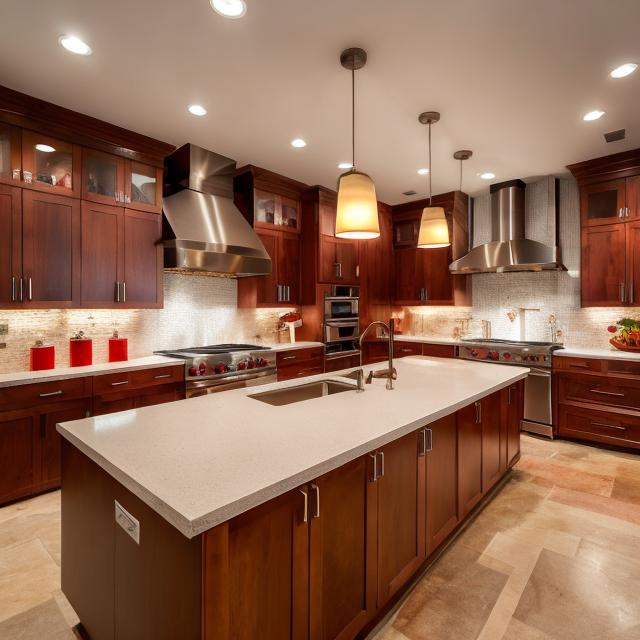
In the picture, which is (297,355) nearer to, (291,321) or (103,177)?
(291,321)

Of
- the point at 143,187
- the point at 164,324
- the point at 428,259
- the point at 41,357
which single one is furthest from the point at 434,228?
the point at 41,357

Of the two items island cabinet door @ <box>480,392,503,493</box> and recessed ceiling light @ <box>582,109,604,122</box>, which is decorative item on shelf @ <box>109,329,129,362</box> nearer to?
island cabinet door @ <box>480,392,503,493</box>

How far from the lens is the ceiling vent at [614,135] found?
3.41 meters

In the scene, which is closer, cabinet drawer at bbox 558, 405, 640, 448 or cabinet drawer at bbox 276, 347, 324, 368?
cabinet drawer at bbox 558, 405, 640, 448

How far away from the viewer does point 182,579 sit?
1055 millimetres

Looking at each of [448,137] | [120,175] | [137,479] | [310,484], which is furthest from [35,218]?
[448,137]

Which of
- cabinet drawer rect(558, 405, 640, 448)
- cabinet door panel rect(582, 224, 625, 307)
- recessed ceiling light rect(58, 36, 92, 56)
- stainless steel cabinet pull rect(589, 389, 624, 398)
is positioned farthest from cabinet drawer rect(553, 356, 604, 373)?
recessed ceiling light rect(58, 36, 92, 56)

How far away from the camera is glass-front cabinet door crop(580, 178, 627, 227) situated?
4.02 m

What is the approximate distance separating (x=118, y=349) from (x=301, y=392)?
2.00m

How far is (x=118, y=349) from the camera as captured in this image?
3596 millimetres

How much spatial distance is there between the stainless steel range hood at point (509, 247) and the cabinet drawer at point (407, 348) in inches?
43.2

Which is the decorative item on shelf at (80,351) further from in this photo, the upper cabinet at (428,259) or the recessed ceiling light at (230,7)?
the upper cabinet at (428,259)

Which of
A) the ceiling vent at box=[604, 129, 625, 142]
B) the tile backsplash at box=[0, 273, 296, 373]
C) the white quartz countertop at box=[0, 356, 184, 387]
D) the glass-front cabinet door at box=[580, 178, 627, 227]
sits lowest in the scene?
the white quartz countertop at box=[0, 356, 184, 387]

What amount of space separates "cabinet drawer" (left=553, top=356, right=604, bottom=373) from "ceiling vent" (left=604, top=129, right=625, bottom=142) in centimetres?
201
